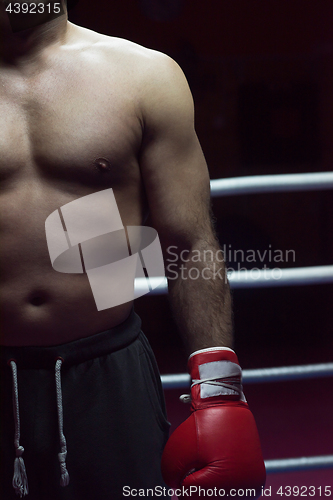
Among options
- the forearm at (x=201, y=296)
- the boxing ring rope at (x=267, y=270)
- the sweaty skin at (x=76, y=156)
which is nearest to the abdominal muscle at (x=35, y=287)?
the sweaty skin at (x=76, y=156)

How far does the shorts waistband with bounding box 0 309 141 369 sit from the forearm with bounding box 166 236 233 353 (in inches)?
5.1

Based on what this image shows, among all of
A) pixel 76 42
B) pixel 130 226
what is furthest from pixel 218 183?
pixel 76 42

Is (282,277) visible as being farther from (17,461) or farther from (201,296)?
(17,461)

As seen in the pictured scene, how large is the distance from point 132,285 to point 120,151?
24 centimetres

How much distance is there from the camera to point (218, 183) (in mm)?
1003

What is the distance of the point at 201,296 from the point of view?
0.80m

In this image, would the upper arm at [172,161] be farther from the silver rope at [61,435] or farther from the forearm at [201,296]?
the silver rope at [61,435]

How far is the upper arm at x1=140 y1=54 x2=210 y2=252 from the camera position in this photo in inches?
29.4

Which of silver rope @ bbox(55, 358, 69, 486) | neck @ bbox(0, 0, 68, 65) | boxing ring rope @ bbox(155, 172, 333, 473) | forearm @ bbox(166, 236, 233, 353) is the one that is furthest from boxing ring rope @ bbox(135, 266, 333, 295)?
neck @ bbox(0, 0, 68, 65)

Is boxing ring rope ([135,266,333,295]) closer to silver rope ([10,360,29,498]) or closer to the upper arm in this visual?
the upper arm

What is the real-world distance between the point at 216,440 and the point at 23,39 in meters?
0.72

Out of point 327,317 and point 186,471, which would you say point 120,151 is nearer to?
point 186,471

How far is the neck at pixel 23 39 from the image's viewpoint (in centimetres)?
76

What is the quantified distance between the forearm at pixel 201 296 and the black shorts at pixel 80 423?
127 millimetres
